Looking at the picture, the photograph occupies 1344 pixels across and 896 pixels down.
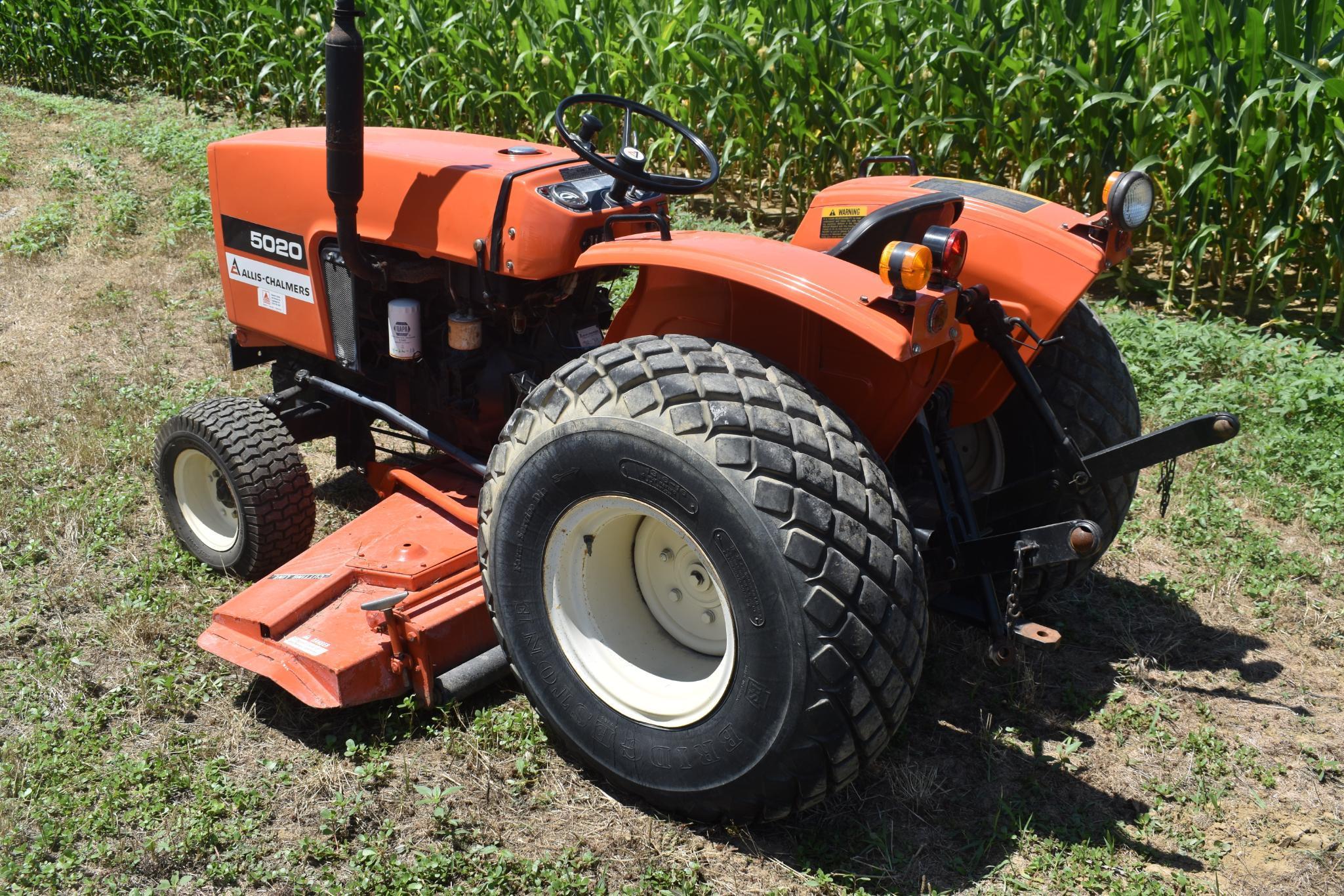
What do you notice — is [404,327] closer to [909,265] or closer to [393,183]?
[393,183]

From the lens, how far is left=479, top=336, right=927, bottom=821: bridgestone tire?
2234 mm

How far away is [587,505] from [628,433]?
24 cm

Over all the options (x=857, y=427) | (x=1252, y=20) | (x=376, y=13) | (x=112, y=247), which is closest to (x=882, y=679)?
(x=857, y=427)

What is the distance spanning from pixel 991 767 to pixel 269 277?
8.65 ft

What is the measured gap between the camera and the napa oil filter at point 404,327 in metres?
3.36

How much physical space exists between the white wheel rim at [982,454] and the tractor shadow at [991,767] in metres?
0.44

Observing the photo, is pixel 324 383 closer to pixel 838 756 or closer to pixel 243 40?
pixel 838 756

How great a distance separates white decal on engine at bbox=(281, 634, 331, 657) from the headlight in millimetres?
2232

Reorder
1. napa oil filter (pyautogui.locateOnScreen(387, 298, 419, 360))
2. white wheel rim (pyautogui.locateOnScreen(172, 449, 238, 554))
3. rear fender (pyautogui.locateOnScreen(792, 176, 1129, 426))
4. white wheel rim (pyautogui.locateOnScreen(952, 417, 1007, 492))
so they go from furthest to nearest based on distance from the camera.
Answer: white wheel rim (pyautogui.locateOnScreen(172, 449, 238, 554)) → napa oil filter (pyautogui.locateOnScreen(387, 298, 419, 360)) → white wheel rim (pyautogui.locateOnScreen(952, 417, 1007, 492)) → rear fender (pyautogui.locateOnScreen(792, 176, 1129, 426))

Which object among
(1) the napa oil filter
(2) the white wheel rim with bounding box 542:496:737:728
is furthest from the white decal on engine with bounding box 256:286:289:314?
(2) the white wheel rim with bounding box 542:496:737:728

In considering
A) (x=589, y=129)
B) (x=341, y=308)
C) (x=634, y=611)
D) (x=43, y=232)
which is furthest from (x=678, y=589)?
(x=43, y=232)

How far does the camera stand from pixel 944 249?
2.35 m

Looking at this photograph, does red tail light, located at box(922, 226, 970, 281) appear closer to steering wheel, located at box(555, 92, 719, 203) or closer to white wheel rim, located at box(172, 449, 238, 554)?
steering wheel, located at box(555, 92, 719, 203)

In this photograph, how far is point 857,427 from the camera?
8.02ft
